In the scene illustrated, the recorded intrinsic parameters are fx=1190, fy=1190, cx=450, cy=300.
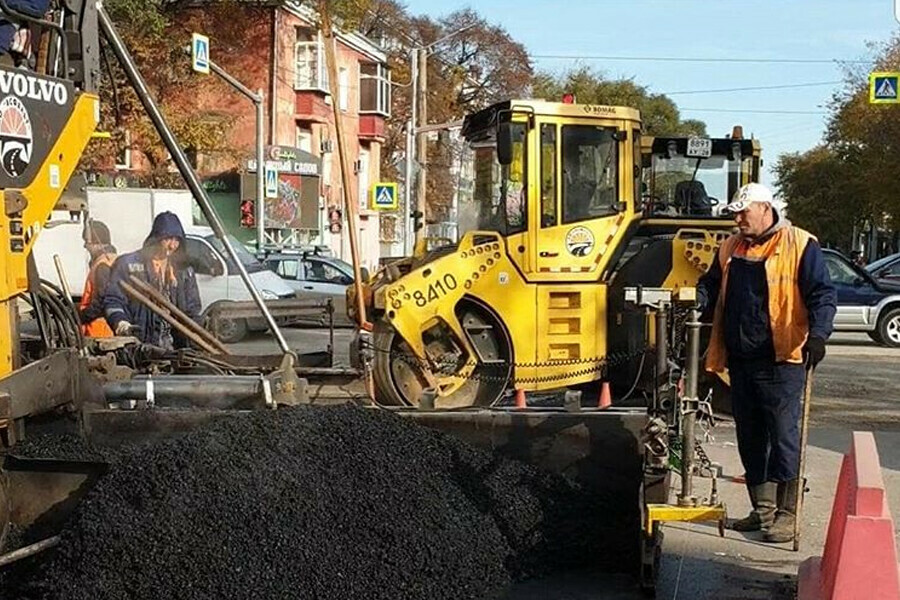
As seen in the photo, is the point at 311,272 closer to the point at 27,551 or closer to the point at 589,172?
the point at 589,172

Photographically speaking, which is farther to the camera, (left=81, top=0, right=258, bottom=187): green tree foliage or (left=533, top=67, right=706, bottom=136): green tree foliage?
(left=533, top=67, right=706, bottom=136): green tree foliage

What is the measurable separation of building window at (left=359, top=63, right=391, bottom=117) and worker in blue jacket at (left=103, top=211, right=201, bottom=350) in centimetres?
3977

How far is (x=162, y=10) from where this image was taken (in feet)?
111

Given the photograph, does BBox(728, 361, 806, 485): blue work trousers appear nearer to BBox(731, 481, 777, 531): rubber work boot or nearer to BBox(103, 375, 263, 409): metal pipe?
BBox(731, 481, 777, 531): rubber work boot

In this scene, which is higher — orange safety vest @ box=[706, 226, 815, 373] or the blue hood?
the blue hood

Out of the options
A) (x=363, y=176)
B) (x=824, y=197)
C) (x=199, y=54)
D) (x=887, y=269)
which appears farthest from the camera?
(x=824, y=197)

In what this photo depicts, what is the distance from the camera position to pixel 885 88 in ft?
62.1

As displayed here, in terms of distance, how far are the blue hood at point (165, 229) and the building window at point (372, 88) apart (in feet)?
130

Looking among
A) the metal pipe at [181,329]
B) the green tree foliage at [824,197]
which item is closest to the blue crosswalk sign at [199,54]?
the metal pipe at [181,329]

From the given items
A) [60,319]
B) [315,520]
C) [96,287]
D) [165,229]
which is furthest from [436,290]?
[315,520]

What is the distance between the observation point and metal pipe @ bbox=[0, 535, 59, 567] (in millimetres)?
4684

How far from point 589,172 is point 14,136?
21.5ft

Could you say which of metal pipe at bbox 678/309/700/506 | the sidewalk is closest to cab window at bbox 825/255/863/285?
the sidewalk

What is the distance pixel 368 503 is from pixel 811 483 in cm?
405
